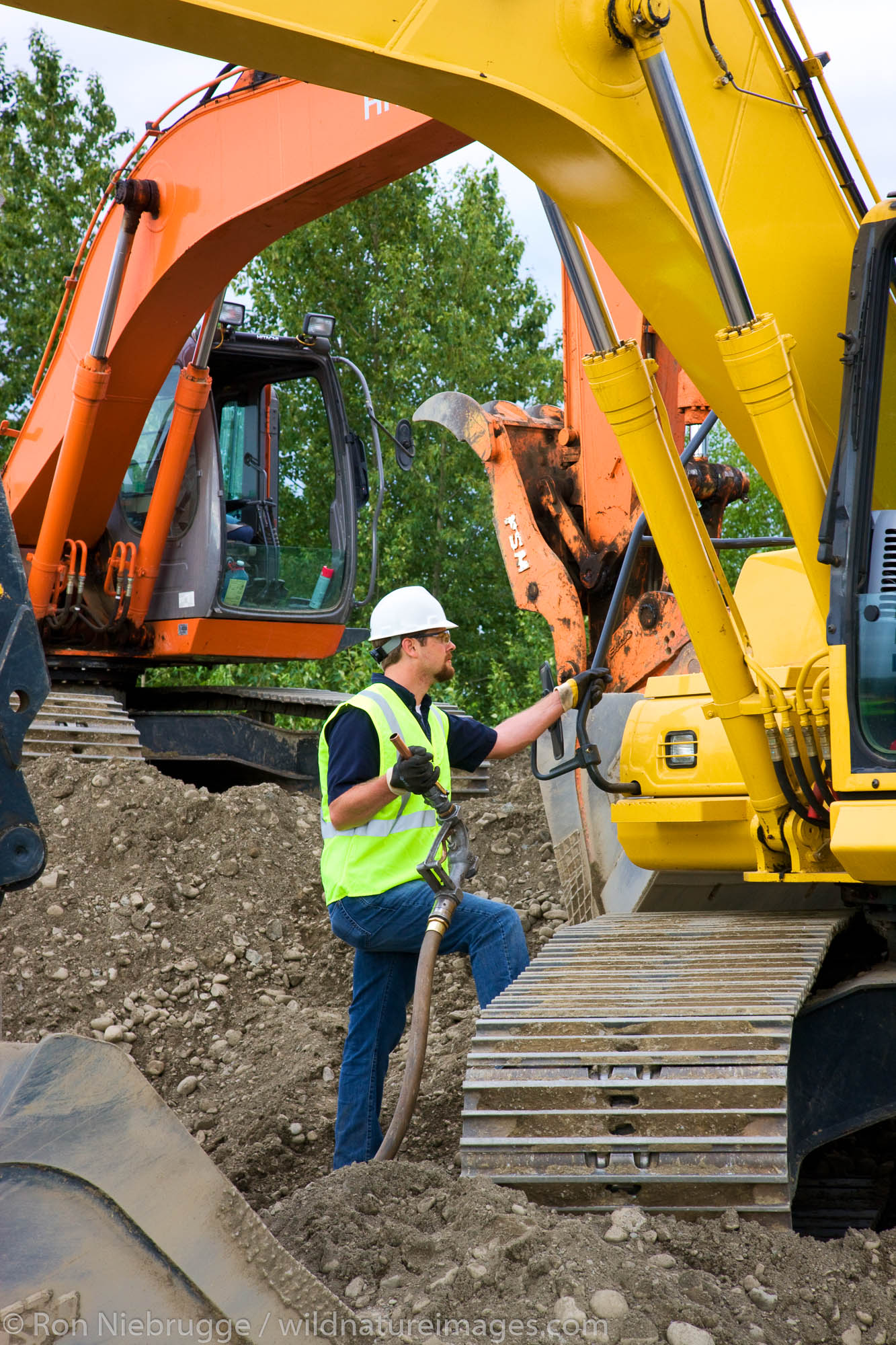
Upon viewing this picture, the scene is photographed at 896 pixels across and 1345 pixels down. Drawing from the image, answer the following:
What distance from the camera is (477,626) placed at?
71.5 feet

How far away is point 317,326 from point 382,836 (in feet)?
19.6

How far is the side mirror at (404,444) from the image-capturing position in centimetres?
725

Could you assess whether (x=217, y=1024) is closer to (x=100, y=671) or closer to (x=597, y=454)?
(x=597, y=454)

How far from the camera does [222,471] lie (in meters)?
8.67

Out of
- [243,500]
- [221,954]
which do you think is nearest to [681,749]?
[221,954]

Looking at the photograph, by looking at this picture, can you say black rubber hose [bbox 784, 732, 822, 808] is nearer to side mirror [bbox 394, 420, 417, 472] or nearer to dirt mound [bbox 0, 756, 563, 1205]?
dirt mound [bbox 0, 756, 563, 1205]

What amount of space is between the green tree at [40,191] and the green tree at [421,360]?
10.2ft

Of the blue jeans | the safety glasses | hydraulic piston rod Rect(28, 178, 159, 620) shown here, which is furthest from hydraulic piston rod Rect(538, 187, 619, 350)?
hydraulic piston rod Rect(28, 178, 159, 620)

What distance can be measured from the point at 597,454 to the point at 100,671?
4.38 metres

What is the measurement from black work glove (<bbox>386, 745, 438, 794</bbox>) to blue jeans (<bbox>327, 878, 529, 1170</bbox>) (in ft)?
1.28

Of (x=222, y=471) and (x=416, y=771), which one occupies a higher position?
(x=222, y=471)

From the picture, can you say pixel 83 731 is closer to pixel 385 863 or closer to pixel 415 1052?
pixel 385 863

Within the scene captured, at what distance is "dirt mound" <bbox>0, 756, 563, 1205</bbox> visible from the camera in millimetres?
4672

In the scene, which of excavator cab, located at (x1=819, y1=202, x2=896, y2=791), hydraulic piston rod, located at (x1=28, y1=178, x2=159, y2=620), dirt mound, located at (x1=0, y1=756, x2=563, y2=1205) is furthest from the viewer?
hydraulic piston rod, located at (x1=28, y1=178, x2=159, y2=620)
